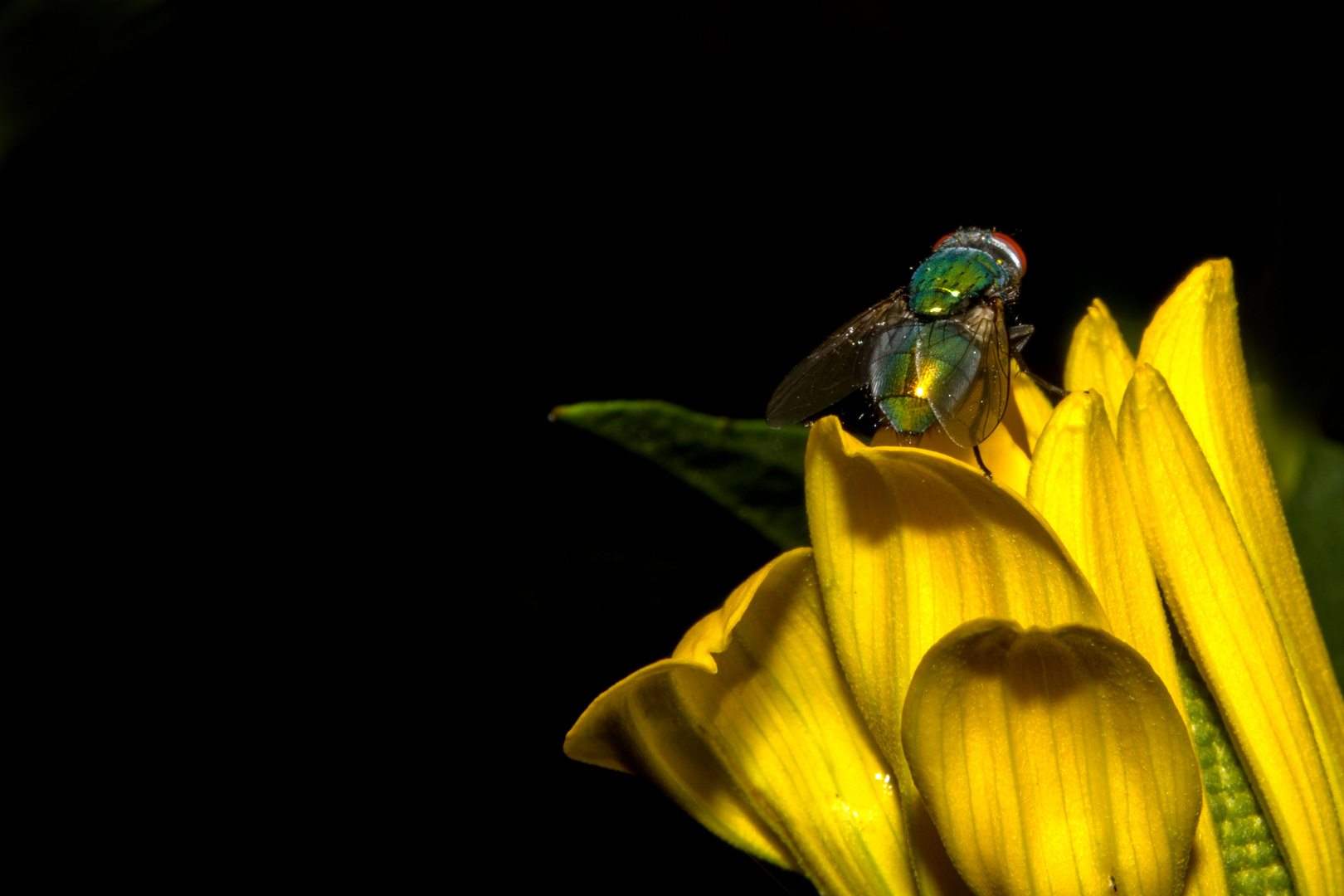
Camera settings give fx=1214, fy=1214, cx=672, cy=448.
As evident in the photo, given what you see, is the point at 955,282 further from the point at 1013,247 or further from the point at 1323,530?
the point at 1323,530

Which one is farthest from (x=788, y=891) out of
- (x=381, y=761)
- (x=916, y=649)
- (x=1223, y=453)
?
(x=381, y=761)

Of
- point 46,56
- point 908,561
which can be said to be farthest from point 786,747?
point 46,56

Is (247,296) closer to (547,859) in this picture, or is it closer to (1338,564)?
(547,859)

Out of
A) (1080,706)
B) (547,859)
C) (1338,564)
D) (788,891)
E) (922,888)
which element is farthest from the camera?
(547,859)

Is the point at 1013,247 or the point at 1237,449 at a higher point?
the point at 1013,247

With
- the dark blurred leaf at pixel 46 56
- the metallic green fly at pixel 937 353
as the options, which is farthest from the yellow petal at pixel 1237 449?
the dark blurred leaf at pixel 46 56

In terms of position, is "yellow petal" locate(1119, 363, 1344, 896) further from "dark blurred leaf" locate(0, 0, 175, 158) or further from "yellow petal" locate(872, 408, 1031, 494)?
"dark blurred leaf" locate(0, 0, 175, 158)

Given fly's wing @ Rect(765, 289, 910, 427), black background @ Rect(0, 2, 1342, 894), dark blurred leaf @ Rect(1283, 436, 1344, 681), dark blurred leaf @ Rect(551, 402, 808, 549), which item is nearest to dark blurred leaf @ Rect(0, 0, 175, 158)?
black background @ Rect(0, 2, 1342, 894)
